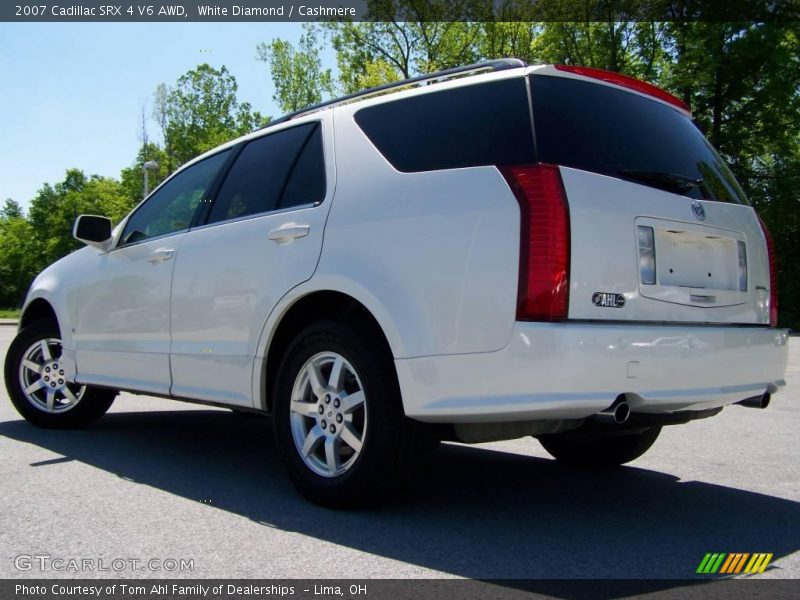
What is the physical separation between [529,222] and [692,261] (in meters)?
0.88

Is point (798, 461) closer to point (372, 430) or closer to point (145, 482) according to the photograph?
point (372, 430)

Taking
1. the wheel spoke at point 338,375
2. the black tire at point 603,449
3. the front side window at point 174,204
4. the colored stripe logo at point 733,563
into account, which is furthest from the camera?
the front side window at point 174,204

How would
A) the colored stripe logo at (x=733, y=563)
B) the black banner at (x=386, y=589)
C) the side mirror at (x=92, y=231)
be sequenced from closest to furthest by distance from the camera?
the black banner at (x=386, y=589) < the colored stripe logo at (x=733, y=563) < the side mirror at (x=92, y=231)

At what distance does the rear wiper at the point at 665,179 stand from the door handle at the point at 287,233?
5.03 feet

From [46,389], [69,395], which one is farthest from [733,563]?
[46,389]

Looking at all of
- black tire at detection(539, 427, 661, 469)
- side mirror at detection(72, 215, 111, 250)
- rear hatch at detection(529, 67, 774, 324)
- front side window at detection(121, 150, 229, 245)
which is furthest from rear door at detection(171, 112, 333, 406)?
black tire at detection(539, 427, 661, 469)

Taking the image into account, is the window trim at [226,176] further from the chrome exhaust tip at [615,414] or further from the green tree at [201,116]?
the green tree at [201,116]

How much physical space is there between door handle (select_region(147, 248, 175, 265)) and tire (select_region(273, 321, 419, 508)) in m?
1.38

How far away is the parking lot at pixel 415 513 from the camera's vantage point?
310cm

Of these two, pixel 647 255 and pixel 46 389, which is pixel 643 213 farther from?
pixel 46 389

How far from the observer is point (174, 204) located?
5352 millimetres

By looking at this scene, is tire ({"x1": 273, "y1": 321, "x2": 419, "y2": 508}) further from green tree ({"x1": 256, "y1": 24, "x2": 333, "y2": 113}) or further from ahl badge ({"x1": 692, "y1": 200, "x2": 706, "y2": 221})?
green tree ({"x1": 256, "y1": 24, "x2": 333, "y2": 113})

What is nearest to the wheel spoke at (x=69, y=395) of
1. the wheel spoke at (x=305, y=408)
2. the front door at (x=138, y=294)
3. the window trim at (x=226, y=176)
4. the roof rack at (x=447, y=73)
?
the front door at (x=138, y=294)

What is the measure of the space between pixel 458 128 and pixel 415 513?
1759 millimetres
